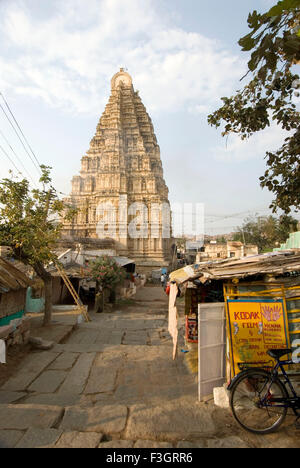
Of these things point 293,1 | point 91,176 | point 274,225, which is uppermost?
point 91,176

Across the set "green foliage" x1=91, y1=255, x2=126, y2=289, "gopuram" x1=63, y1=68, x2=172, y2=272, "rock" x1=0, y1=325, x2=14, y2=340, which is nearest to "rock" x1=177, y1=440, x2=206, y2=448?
"rock" x1=0, y1=325, x2=14, y2=340

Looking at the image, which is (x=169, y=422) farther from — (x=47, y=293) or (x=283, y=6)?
(x=47, y=293)

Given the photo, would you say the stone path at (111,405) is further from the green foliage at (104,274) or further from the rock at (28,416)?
the green foliage at (104,274)

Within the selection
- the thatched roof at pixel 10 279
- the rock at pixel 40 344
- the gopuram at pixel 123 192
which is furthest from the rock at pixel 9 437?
the gopuram at pixel 123 192

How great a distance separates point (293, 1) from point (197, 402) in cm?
461

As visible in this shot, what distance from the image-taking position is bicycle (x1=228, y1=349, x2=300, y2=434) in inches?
121

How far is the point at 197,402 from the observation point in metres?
3.83

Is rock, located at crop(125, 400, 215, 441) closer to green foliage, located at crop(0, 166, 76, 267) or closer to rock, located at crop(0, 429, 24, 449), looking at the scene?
rock, located at crop(0, 429, 24, 449)

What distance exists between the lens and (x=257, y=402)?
3.19 metres

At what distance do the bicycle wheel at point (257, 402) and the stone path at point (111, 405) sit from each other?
15 cm

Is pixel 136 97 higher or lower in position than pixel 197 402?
higher

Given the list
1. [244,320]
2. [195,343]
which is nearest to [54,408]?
[244,320]

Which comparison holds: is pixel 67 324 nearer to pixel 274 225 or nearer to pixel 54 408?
pixel 54 408

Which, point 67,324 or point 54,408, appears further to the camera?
point 67,324
